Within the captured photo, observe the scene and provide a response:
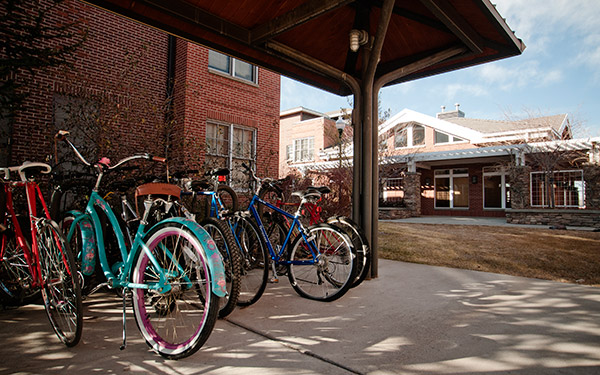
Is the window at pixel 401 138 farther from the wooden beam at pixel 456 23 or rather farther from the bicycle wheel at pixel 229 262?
the bicycle wheel at pixel 229 262

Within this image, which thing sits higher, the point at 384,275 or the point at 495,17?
the point at 495,17

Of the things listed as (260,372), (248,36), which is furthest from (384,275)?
(248,36)

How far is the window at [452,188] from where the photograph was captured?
66.7 feet

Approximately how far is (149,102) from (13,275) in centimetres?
426

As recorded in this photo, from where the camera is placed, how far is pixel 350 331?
2.64 m

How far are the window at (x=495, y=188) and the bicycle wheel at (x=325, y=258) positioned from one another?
18360 mm

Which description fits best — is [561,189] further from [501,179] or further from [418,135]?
[418,135]

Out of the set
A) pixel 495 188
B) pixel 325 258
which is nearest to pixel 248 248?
pixel 325 258

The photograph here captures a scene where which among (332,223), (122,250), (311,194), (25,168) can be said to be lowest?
(122,250)

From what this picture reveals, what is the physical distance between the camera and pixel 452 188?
20.7m

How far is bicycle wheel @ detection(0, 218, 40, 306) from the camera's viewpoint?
2.81 meters

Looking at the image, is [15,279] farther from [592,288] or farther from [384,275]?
[592,288]

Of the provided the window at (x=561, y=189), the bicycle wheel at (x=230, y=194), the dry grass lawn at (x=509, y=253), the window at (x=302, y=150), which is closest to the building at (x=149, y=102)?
the bicycle wheel at (x=230, y=194)

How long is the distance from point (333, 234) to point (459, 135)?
19749mm
